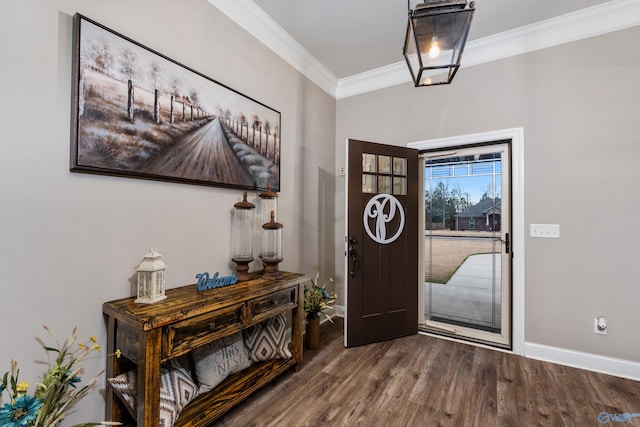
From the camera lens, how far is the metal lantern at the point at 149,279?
4.86ft

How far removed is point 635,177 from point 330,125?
2.91 m

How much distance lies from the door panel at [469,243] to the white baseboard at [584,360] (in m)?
0.26

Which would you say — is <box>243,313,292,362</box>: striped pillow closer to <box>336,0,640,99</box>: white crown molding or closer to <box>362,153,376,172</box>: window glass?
<box>362,153,376,172</box>: window glass

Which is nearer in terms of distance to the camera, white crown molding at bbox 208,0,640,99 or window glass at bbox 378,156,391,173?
white crown molding at bbox 208,0,640,99

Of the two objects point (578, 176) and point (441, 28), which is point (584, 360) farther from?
point (441, 28)

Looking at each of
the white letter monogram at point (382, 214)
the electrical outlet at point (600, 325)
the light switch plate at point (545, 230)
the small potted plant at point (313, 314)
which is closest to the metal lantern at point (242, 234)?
the small potted plant at point (313, 314)

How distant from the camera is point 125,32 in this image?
1.56 meters

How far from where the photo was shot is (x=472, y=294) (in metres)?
3.37

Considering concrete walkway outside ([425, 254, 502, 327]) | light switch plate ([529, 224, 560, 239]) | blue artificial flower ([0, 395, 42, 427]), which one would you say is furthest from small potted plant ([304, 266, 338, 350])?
light switch plate ([529, 224, 560, 239])

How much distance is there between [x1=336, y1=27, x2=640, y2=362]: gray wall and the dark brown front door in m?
0.97

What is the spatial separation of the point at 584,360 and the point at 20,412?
366 cm

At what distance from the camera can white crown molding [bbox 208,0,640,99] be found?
223 centimetres

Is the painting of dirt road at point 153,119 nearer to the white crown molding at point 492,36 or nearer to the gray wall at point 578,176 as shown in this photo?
the white crown molding at point 492,36

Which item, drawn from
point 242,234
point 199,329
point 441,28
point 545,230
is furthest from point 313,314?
point 441,28
